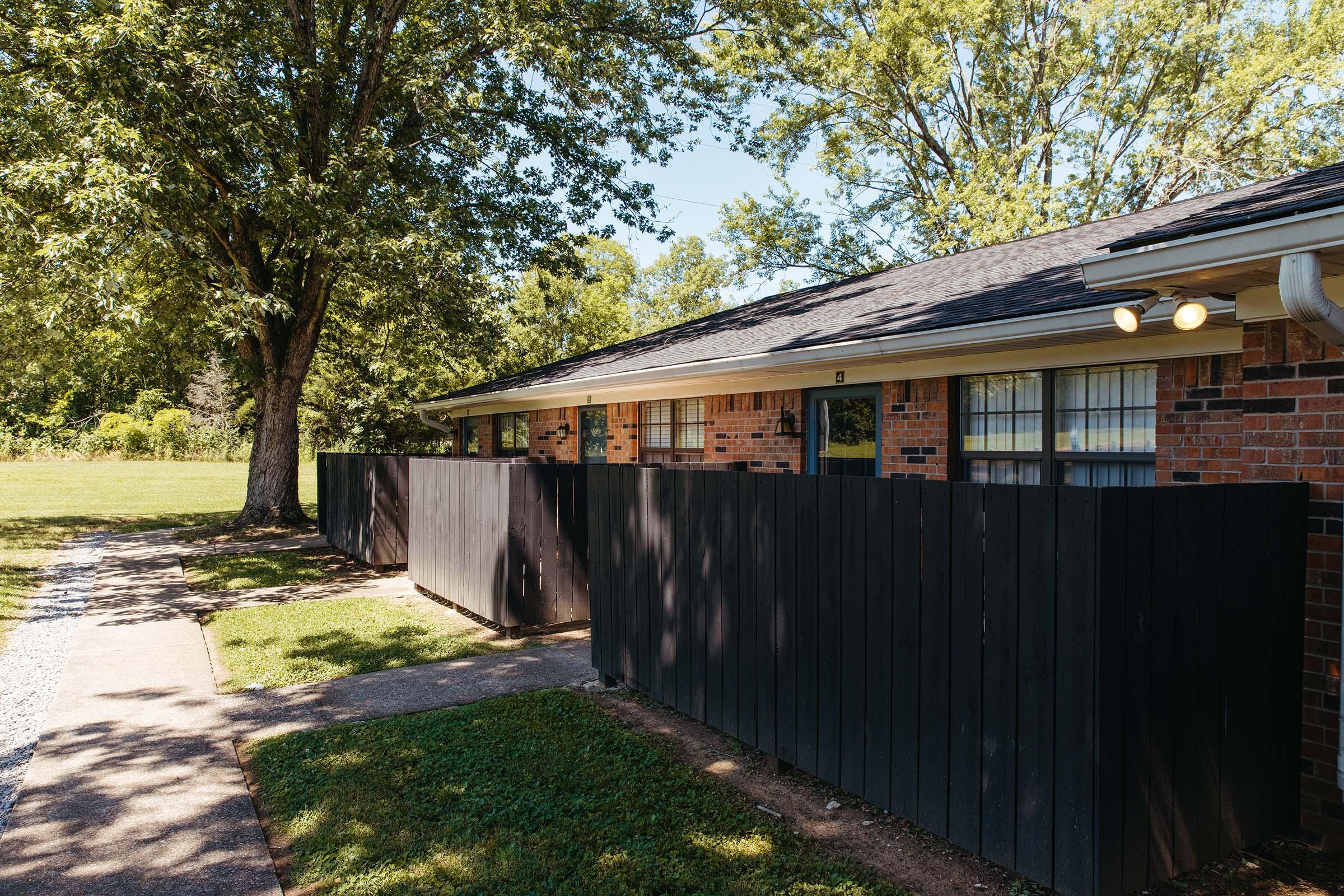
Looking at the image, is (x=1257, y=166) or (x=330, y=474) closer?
(x=330, y=474)

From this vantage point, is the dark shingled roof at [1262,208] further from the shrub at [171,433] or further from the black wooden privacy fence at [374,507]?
the shrub at [171,433]

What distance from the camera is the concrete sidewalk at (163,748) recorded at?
335cm

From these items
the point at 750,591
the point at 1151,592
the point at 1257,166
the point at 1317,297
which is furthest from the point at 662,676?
the point at 1257,166

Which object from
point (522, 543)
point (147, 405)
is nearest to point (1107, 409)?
point (522, 543)

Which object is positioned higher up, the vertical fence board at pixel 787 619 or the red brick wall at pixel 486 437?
the red brick wall at pixel 486 437

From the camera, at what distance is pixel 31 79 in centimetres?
1047

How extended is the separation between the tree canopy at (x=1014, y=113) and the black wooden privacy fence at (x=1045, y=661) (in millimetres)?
14571

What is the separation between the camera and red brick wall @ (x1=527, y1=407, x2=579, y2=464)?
41.8 ft

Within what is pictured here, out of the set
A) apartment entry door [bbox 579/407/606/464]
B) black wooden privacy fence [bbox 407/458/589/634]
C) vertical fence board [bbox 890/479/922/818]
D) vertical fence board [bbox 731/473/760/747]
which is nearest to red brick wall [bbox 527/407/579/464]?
apartment entry door [bbox 579/407/606/464]

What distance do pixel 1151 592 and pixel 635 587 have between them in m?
3.18

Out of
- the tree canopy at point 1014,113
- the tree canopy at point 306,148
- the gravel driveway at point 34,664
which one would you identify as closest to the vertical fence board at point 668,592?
the gravel driveway at point 34,664

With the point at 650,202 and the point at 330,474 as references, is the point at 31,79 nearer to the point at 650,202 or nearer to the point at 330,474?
the point at 330,474

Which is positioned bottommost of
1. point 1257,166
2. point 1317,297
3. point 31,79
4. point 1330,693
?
point 1330,693

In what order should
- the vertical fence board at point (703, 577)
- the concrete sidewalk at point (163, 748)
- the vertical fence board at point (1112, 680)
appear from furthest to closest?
the vertical fence board at point (703, 577) → the concrete sidewalk at point (163, 748) → the vertical fence board at point (1112, 680)
